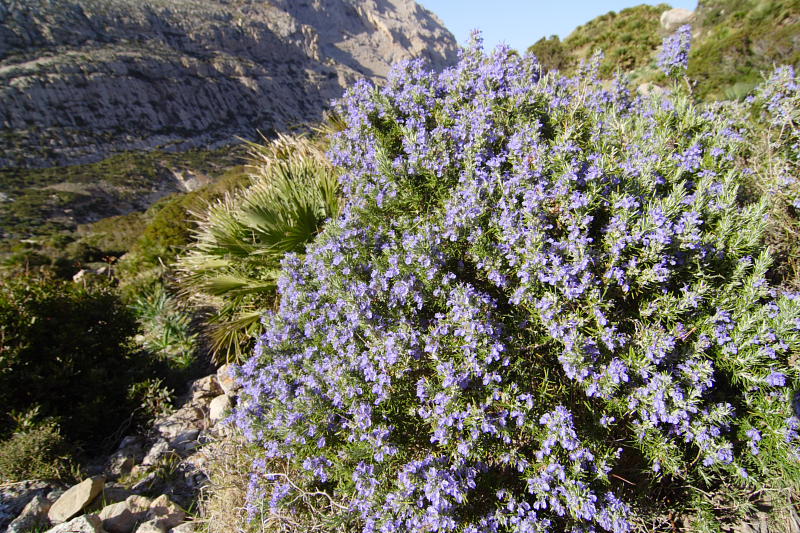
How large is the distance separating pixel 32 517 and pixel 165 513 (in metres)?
0.99

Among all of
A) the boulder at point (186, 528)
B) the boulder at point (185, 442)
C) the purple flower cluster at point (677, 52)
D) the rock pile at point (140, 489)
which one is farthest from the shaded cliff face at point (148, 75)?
the boulder at point (186, 528)

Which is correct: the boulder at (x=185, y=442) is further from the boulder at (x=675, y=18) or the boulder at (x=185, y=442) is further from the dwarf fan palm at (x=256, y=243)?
the boulder at (x=675, y=18)

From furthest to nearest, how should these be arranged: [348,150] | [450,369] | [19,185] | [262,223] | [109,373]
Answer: [19,185], [262,223], [109,373], [348,150], [450,369]

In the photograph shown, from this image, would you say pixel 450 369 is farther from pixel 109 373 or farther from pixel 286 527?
pixel 109 373

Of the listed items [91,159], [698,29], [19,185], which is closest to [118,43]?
[91,159]

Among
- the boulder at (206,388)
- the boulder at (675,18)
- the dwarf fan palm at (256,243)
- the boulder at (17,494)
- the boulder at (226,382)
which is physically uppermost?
the boulder at (675,18)

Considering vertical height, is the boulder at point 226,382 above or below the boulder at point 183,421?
above

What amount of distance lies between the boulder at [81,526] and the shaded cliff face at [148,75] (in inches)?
938

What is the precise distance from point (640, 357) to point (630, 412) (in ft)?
1.07

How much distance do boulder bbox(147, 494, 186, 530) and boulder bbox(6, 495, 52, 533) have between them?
2.66 ft

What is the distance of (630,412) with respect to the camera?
2.22 m

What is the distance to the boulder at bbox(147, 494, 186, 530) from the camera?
2943 mm

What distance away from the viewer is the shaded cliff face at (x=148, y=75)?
4184 cm

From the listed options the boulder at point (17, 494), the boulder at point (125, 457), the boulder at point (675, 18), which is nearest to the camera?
the boulder at point (17, 494)
